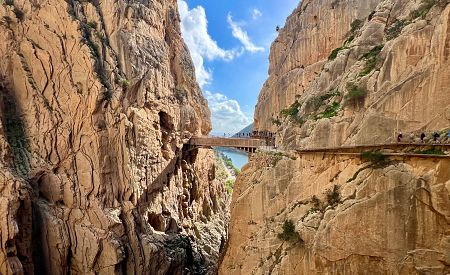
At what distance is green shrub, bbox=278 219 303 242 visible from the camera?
16.8m

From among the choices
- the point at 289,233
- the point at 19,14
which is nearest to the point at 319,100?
the point at 289,233

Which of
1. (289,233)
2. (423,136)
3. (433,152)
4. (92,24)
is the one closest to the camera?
(433,152)

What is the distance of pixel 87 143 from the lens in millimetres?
28672

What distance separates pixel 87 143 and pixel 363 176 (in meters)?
23.5

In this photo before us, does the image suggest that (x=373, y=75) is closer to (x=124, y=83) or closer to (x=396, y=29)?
(x=396, y=29)

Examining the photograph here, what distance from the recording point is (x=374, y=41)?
66.4ft

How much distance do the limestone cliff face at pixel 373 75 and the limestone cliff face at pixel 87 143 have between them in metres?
14.6

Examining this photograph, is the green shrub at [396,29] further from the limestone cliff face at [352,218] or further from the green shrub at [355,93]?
the limestone cliff face at [352,218]

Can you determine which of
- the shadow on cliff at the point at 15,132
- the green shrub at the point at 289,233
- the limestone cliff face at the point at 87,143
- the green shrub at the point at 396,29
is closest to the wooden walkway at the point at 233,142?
the limestone cliff face at the point at 87,143

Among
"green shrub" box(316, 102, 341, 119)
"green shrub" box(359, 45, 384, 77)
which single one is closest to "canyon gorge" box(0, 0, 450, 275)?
"green shrub" box(359, 45, 384, 77)

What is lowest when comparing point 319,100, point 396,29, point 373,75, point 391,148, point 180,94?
point 391,148

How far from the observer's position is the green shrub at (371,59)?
58.2 ft

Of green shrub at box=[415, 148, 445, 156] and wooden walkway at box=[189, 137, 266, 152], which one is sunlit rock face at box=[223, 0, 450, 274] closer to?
green shrub at box=[415, 148, 445, 156]

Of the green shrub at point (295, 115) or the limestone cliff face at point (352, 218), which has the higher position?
the green shrub at point (295, 115)
